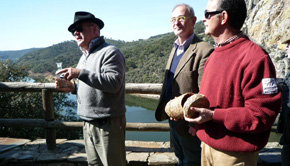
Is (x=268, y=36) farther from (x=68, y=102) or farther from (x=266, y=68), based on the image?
(x=266, y=68)

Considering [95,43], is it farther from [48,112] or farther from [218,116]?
[48,112]

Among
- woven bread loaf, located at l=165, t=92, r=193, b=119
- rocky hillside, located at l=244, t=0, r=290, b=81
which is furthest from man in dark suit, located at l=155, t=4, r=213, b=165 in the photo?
rocky hillside, located at l=244, t=0, r=290, b=81

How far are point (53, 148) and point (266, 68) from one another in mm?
3048

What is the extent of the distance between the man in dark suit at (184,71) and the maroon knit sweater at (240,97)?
504 mm

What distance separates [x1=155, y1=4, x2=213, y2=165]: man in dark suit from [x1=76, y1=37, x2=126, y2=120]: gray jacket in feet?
1.48

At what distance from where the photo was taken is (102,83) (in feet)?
6.23

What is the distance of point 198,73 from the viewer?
6.36 feet

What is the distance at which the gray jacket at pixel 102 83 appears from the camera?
1911mm

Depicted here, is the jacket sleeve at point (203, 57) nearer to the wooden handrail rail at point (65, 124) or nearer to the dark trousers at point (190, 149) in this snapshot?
the dark trousers at point (190, 149)

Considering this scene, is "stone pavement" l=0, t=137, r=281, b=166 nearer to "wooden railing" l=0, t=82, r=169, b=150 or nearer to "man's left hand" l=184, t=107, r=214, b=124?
"wooden railing" l=0, t=82, r=169, b=150

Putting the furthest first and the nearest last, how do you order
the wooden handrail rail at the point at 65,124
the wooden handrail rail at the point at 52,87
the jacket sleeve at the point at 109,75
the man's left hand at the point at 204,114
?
1. the wooden handrail rail at the point at 65,124
2. the wooden handrail rail at the point at 52,87
3. the jacket sleeve at the point at 109,75
4. the man's left hand at the point at 204,114

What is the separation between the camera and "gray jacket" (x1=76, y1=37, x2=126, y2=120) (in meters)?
1.91

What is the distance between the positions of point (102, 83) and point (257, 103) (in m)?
1.19

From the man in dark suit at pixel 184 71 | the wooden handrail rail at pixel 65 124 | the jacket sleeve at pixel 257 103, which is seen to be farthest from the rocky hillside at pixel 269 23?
the jacket sleeve at pixel 257 103
